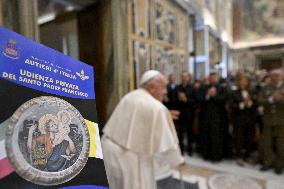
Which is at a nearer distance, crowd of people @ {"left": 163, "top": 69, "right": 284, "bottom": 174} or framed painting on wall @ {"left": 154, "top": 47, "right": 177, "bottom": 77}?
crowd of people @ {"left": 163, "top": 69, "right": 284, "bottom": 174}

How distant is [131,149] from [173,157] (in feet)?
1.38

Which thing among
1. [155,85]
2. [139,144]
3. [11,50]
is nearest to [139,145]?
[139,144]

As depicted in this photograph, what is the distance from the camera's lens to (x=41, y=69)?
1099mm

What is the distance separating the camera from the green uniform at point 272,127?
455 cm

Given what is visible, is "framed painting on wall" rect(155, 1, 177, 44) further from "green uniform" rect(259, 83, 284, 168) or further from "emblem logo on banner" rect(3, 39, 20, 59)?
"emblem logo on banner" rect(3, 39, 20, 59)

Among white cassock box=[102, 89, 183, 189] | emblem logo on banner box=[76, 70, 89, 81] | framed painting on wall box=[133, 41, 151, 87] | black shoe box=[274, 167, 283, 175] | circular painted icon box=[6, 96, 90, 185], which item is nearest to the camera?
circular painted icon box=[6, 96, 90, 185]

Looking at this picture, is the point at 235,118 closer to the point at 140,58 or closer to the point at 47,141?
the point at 140,58

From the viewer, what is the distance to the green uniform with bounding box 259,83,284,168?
455cm

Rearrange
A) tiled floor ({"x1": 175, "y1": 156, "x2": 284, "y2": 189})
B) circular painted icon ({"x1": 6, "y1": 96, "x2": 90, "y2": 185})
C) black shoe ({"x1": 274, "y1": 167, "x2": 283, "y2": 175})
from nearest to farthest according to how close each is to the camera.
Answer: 1. circular painted icon ({"x1": 6, "y1": 96, "x2": 90, "y2": 185})
2. tiled floor ({"x1": 175, "y1": 156, "x2": 284, "y2": 189})
3. black shoe ({"x1": 274, "y1": 167, "x2": 283, "y2": 175})

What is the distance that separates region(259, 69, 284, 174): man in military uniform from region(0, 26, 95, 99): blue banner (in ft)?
13.5

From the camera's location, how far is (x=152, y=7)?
635cm

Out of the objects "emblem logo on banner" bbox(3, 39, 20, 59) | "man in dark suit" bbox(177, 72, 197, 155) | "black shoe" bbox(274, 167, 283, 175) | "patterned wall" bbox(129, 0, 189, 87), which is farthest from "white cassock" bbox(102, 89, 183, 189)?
"man in dark suit" bbox(177, 72, 197, 155)

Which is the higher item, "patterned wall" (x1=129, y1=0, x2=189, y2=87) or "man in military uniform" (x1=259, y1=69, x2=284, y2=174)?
"patterned wall" (x1=129, y1=0, x2=189, y2=87)

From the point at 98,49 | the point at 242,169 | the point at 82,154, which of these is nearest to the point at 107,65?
the point at 98,49
